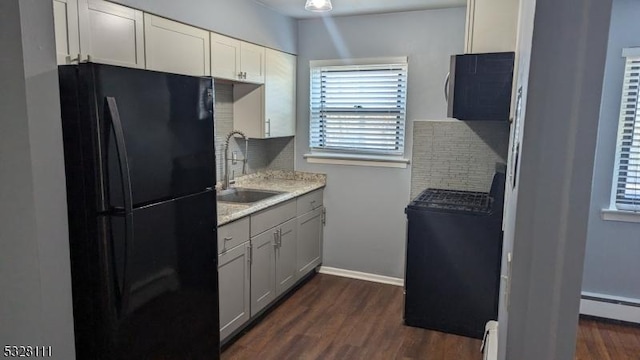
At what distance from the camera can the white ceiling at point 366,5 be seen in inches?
129

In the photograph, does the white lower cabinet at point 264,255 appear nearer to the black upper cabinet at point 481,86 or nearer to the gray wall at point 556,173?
the black upper cabinet at point 481,86

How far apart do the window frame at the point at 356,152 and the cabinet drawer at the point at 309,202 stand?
1.14ft

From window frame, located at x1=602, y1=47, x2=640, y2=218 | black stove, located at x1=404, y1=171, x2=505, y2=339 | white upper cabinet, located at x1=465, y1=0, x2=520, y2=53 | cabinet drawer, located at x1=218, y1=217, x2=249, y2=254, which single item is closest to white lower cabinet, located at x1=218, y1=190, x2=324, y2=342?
cabinet drawer, located at x1=218, y1=217, x2=249, y2=254

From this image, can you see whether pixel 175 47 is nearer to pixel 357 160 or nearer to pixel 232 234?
pixel 232 234

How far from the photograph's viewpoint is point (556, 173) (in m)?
0.75

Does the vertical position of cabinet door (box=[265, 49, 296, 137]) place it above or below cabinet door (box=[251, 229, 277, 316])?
above

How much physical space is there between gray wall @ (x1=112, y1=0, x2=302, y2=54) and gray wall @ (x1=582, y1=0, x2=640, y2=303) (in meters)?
2.53

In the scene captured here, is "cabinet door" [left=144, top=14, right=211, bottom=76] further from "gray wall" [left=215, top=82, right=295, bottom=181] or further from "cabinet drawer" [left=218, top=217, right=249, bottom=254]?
"cabinet drawer" [left=218, top=217, right=249, bottom=254]

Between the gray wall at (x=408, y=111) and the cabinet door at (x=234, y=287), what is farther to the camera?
the gray wall at (x=408, y=111)

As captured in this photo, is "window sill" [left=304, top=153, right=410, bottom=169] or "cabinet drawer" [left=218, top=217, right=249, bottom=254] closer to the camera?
"cabinet drawer" [left=218, top=217, right=249, bottom=254]

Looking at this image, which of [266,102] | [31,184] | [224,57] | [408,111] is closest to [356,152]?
[408,111]

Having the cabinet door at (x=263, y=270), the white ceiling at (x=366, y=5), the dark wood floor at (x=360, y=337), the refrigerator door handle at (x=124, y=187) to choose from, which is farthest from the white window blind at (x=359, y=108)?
the refrigerator door handle at (x=124, y=187)

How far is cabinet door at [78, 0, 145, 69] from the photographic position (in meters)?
1.96

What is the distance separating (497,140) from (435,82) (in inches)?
27.7
